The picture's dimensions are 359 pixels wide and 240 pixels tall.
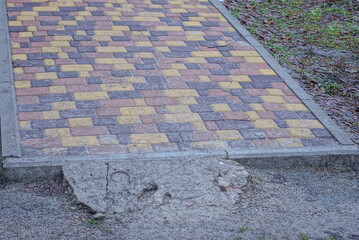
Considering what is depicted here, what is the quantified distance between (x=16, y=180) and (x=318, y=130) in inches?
93.1

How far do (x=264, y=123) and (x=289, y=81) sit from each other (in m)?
0.98

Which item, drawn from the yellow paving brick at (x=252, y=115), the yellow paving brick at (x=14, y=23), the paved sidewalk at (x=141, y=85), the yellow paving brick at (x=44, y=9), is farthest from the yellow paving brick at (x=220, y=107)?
the yellow paving brick at (x=44, y=9)

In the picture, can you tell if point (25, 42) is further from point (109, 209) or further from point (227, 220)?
point (227, 220)

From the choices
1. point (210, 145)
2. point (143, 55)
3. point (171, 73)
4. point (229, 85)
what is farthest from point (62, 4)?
point (210, 145)

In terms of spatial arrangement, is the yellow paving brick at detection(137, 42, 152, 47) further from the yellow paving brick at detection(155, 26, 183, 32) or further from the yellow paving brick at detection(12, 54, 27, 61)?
the yellow paving brick at detection(12, 54, 27, 61)

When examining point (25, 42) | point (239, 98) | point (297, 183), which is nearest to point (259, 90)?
point (239, 98)

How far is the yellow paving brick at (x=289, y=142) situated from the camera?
4266 mm

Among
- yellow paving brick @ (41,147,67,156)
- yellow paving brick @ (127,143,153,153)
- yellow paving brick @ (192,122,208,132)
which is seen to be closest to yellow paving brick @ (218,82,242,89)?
yellow paving brick @ (192,122,208,132)

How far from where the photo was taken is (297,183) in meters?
3.96

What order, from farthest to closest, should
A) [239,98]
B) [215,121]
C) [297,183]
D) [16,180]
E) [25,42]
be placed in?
[25,42]
[239,98]
[215,121]
[297,183]
[16,180]

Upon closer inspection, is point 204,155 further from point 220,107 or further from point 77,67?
point 77,67

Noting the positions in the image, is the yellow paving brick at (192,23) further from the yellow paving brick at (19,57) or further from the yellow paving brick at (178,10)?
the yellow paving brick at (19,57)

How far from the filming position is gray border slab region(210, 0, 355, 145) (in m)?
4.51

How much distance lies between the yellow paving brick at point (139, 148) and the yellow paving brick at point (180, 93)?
34.9 inches
